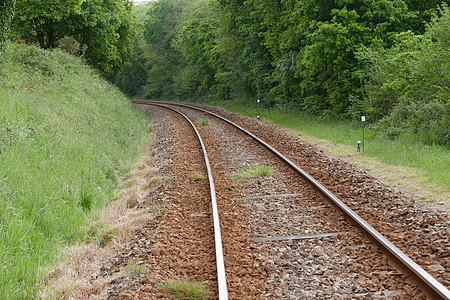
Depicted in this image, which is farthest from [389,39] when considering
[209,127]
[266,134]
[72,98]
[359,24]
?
[72,98]

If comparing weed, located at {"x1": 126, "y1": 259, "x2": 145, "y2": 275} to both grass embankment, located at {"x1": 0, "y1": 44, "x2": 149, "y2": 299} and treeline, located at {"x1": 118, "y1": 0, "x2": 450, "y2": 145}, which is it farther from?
treeline, located at {"x1": 118, "y1": 0, "x2": 450, "y2": 145}

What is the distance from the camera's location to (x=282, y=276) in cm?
459

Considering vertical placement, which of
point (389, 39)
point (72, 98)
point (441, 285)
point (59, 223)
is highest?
point (389, 39)

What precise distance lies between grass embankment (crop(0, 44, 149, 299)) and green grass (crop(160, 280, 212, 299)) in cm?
161

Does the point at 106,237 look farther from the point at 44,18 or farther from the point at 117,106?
the point at 44,18

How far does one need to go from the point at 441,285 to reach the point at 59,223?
5730 mm

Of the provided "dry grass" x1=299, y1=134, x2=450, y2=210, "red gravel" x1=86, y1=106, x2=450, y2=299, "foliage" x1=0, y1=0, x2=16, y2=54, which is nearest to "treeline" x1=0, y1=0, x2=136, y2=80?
"foliage" x1=0, y1=0, x2=16, y2=54

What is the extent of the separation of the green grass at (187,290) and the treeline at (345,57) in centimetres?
997

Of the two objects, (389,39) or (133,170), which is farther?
(389,39)

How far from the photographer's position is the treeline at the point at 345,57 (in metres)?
12.2

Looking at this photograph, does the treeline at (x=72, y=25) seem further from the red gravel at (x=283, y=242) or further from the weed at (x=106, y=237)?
the weed at (x=106, y=237)

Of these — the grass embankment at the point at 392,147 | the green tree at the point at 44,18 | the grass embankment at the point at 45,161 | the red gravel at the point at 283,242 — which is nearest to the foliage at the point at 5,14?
the grass embankment at the point at 45,161

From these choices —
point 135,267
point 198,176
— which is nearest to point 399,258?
point 135,267

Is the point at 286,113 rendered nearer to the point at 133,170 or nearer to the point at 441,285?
the point at 133,170
